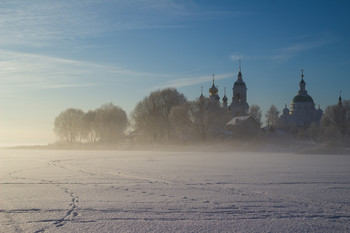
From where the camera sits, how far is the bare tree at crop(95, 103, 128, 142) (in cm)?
6150

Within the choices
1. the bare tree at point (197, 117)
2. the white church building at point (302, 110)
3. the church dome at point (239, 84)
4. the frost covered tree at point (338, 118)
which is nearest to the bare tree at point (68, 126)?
the bare tree at point (197, 117)

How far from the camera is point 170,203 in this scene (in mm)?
5438

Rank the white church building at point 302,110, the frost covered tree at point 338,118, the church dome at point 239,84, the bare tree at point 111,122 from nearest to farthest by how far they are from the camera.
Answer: the frost covered tree at point 338,118 < the bare tree at point 111,122 < the church dome at point 239,84 < the white church building at point 302,110

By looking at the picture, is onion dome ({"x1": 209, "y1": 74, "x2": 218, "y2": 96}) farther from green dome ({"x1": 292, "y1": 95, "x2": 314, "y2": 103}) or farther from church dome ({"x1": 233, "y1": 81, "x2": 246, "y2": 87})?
green dome ({"x1": 292, "y1": 95, "x2": 314, "y2": 103})

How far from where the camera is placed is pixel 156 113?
53812mm

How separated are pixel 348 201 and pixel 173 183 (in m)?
3.56

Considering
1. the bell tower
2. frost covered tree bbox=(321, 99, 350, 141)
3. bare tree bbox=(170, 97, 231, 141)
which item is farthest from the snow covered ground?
the bell tower

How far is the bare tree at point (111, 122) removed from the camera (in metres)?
61.5

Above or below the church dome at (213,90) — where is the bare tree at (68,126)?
below

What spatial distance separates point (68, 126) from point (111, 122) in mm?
9091

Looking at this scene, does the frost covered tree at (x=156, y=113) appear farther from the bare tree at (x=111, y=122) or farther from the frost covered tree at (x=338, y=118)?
the frost covered tree at (x=338, y=118)

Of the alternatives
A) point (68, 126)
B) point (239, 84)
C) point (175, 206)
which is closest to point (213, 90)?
point (239, 84)

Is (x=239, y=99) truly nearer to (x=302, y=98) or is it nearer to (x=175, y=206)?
(x=302, y=98)

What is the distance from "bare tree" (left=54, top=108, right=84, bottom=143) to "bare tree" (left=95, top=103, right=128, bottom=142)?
4725 mm
